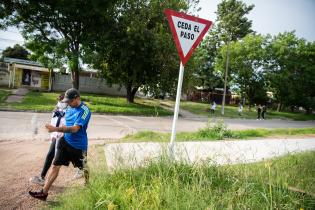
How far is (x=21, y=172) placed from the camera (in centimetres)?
576

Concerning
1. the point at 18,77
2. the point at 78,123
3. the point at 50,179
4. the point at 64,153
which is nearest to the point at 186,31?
the point at 78,123

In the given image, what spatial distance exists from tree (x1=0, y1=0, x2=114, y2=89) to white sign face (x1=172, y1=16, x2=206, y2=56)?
1654cm

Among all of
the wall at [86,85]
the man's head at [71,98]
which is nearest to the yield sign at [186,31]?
the man's head at [71,98]

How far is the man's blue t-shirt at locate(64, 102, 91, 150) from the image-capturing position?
4.54m

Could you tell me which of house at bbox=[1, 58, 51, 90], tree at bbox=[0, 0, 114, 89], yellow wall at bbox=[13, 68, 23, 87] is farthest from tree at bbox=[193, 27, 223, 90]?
tree at bbox=[0, 0, 114, 89]

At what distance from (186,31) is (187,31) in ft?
0.06

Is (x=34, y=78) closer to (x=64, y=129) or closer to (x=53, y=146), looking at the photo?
(x=53, y=146)

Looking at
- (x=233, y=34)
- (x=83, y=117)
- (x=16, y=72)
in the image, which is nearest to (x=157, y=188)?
(x=83, y=117)

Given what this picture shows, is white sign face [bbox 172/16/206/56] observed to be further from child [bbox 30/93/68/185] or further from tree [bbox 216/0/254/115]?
tree [bbox 216/0/254/115]

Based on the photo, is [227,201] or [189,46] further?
[189,46]

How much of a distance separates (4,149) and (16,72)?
2885cm

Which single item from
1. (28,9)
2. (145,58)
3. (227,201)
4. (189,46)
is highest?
(28,9)

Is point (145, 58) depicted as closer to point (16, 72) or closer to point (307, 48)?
point (16, 72)

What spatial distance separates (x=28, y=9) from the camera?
A: 20.6 m
